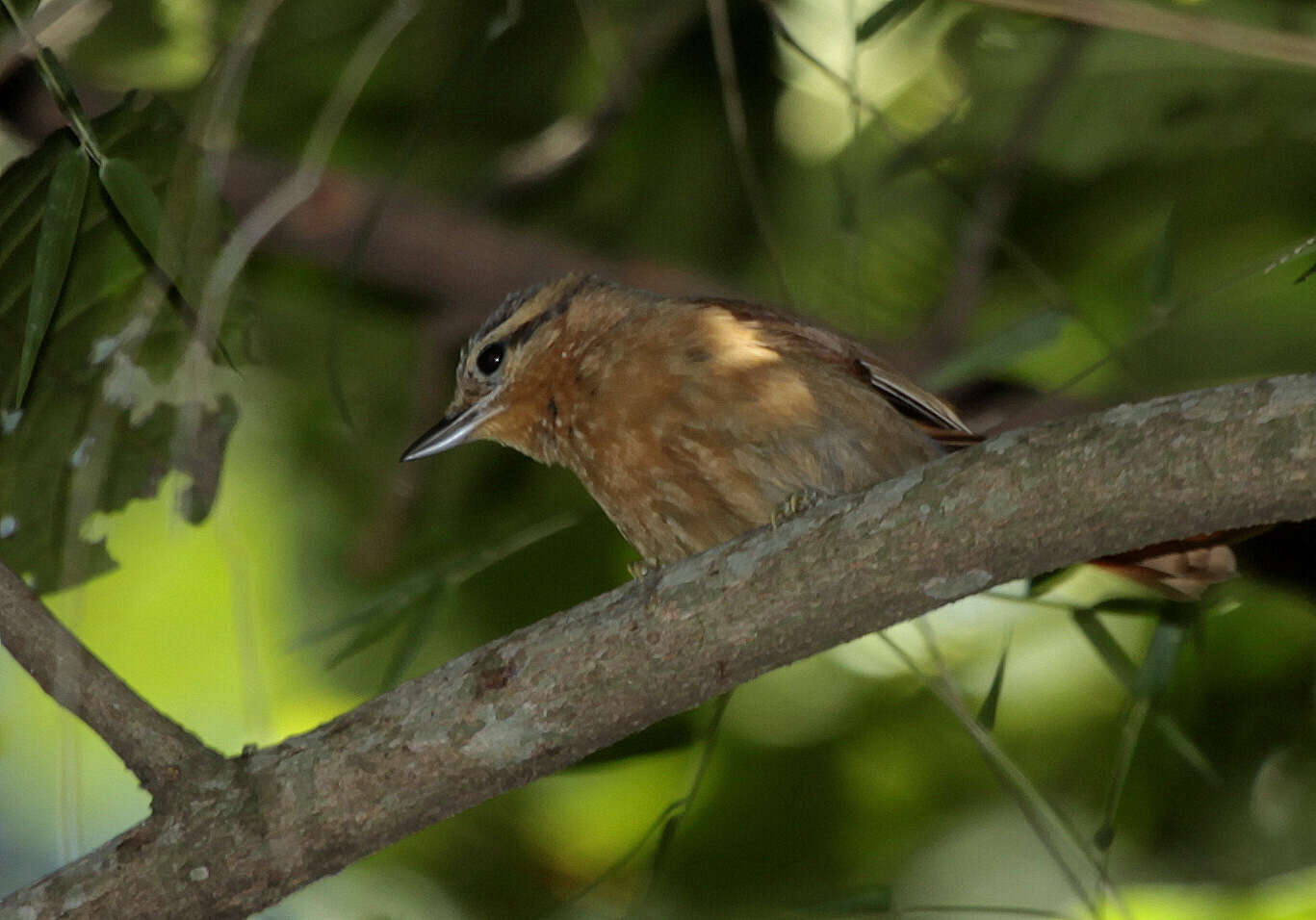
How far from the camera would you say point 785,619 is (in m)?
2.56

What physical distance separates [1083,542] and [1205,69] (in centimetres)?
281

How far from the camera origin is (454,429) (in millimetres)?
3926

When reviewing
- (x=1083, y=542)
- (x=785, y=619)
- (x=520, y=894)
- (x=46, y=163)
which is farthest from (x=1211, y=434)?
(x=520, y=894)

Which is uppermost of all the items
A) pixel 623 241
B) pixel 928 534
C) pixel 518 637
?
pixel 623 241

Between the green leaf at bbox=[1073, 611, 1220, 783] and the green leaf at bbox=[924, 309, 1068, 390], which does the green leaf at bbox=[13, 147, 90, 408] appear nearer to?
the green leaf at bbox=[924, 309, 1068, 390]

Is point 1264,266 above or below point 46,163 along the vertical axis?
below

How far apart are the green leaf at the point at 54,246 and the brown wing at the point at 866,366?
60.7 inches

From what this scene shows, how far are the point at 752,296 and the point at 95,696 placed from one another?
2952 mm

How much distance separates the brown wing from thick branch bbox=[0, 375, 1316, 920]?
3.33 feet

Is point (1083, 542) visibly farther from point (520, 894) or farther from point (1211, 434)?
point (520, 894)

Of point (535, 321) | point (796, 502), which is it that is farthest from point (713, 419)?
point (535, 321)

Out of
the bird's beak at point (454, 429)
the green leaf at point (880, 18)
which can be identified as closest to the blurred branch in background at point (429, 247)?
the bird's beak at point (454, 429)

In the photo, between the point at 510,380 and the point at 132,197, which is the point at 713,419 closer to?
the point at 510,380

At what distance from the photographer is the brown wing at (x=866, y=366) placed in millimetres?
3537
